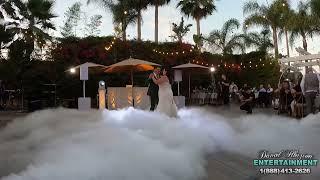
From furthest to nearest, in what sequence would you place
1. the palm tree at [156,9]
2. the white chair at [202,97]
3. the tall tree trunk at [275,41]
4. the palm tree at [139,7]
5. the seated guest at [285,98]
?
the tall tree trunk at [275,41] < the palm tree at [156,9] < the palm tree at [139,7] < the white chair at [202,97] < the seated guest at [285,98]

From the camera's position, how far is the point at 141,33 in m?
41.1

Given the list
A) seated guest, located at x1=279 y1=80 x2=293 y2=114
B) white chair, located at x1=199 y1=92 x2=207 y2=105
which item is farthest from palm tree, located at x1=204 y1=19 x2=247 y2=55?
seated guest, located at x1=279 y1=80 x2=293 y2=114

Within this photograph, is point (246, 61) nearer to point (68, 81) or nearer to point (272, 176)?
point (68, 81)

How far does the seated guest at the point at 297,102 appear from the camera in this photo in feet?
52.8

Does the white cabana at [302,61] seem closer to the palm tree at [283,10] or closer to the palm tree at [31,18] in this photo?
the palm tree at [31,18]

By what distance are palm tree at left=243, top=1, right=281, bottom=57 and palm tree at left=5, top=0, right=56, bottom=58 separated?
1984cm

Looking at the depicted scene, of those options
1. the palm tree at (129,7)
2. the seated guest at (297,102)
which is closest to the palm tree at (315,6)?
the palm tree at (129,7)

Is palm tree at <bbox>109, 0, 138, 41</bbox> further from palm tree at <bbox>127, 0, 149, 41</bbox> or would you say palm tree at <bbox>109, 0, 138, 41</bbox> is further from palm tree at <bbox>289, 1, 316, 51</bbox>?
palm tree at <bbox>289, 1, 316, 51</bbox>

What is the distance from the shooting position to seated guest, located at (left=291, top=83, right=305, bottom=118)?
1608cm

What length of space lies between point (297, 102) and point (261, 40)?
2712 centimetres

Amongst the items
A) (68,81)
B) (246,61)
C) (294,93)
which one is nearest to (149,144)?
(294,93)

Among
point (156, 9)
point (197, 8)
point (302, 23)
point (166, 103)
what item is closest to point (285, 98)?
point (166, 103)

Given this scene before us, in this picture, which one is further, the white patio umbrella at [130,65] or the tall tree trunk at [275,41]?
the tall tree trunk at [275,41]

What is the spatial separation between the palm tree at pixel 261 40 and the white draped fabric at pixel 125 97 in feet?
63.2
